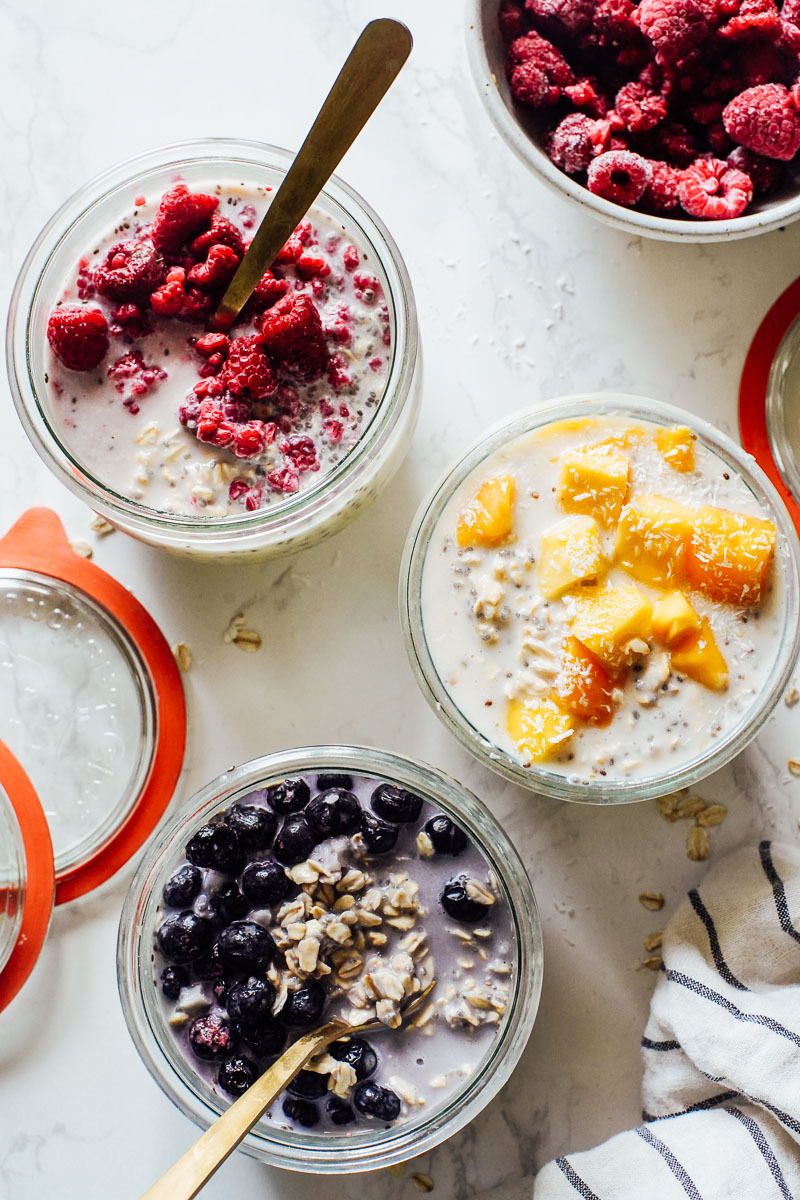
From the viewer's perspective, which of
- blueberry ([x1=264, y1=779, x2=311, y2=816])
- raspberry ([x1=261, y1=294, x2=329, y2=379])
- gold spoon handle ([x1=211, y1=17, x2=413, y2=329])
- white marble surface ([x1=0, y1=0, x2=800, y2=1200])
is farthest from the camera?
white marble surface ([x1=0, y1=0, x2=800, y2=1200])

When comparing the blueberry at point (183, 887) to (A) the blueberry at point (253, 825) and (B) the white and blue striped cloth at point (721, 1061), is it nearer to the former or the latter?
(A) the blueberry at point (253, 825)

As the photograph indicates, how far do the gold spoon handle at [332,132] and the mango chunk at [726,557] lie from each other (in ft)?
2.04

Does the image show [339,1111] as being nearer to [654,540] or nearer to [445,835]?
[445,835]

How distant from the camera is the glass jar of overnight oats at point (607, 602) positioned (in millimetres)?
1350

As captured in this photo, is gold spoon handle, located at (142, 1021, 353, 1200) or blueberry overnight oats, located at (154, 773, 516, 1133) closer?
gold spoon handle, located at (142, 1021, 353, 1200)

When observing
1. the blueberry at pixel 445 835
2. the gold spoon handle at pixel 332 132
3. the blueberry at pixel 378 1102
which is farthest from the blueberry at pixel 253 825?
the gold spoon handle at pixel 332 132

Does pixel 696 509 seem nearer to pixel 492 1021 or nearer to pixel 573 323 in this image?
pixel 573 323

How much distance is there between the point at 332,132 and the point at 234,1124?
1126 mm

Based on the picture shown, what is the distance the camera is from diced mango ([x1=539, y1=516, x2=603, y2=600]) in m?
1.34

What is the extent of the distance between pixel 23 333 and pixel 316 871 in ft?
2.69

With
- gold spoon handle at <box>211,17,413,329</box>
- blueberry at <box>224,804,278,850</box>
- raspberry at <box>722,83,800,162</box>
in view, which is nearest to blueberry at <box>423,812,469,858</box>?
blueberry at <box>224,804,278,850</box>

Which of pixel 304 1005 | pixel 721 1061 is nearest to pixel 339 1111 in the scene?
pixel 304 1005

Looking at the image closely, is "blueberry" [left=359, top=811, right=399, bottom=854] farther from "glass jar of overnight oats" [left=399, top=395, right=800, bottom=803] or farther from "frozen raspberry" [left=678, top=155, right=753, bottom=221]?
"frozen raspberry" [left=678, top=155, right=753, bottom=221]

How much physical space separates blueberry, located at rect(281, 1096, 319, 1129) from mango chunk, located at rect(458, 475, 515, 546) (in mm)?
777
